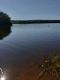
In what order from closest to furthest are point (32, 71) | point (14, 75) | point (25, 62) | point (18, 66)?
point (14, 75), point (32, 71), point (18, 66), point (25, 62)

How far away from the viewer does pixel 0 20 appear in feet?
224

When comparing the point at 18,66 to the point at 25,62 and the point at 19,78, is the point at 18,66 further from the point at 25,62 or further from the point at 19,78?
the point at 19,78

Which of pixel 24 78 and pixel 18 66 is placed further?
pixel 18 66

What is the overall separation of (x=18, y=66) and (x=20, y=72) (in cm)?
64

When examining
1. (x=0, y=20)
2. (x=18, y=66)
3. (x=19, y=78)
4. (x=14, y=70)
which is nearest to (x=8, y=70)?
(x=14, y=70)

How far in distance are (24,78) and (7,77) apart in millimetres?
943

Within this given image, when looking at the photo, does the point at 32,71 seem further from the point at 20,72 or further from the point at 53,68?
the point at 53,68

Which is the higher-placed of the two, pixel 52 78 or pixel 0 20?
pixel 52 78

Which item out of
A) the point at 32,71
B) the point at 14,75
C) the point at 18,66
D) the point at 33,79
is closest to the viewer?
the point at 33,79

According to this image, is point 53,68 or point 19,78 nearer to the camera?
point 19,78

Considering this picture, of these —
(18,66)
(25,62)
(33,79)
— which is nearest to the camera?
(33,79)

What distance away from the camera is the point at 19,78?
3.79m

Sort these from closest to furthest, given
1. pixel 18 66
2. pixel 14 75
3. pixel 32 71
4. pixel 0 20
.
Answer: pixel 14 75 < pixel 32 71 < pixel 18 66 < pixel 0 20

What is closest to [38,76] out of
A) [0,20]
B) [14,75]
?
[14,75]
